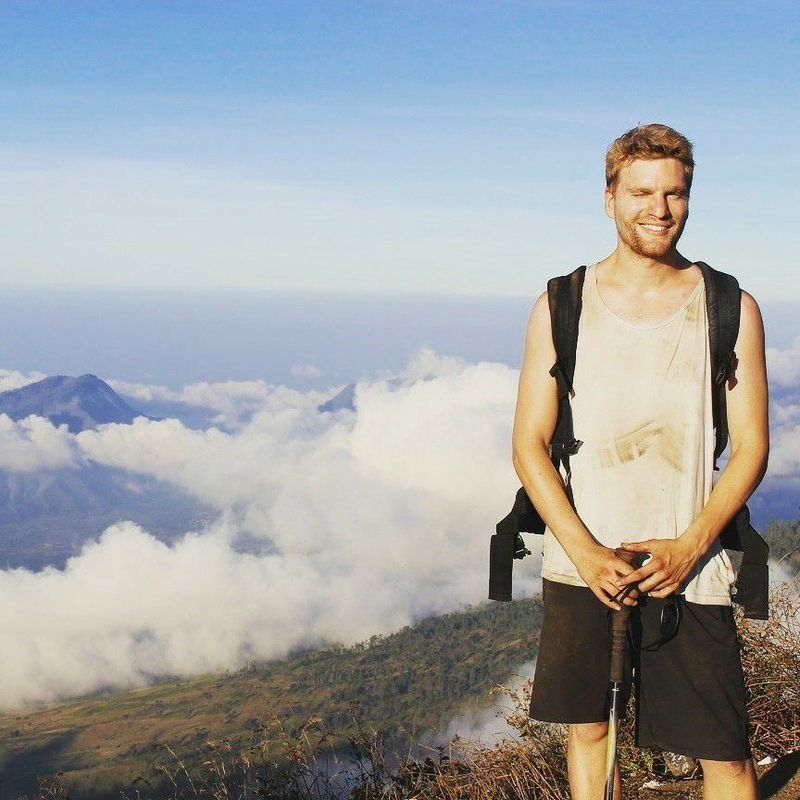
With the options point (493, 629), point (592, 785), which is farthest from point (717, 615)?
point (493, 629)

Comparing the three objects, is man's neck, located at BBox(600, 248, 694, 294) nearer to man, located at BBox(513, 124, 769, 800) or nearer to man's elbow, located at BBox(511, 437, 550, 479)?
man, located at BBox(513, 124, 769, 800)

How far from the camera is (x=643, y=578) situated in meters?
3.17

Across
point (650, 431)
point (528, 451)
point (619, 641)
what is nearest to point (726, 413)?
point (650, 431)

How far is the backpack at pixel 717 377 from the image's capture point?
3.26m

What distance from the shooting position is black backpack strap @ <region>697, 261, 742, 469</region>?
325cm

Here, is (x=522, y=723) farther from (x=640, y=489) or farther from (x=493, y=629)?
(x=493, y=629)

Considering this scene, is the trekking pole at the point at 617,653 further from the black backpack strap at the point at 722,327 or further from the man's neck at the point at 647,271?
the man's neck at the point at 647,271

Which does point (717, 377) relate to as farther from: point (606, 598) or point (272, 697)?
point (272, 697)

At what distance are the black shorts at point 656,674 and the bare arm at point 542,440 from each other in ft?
0.57

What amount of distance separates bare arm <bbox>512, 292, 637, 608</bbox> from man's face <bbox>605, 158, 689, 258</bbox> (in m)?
0.40

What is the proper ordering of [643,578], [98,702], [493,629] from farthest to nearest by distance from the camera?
[98,702], [493,629], [643,578]

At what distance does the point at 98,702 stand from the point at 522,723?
17814cm

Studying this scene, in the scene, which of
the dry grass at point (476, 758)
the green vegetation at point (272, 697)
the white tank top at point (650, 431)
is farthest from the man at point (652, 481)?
the green vegetation at point (272, 697)

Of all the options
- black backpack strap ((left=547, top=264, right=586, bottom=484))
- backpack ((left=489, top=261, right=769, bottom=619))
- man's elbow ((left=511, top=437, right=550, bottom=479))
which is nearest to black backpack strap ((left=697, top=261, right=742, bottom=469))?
backpack ((left=489, top=261, right=769, bottom=619))
